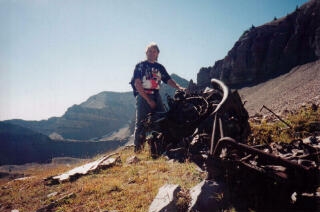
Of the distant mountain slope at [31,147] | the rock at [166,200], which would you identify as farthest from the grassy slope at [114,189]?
the distant mountain slope at [31,147]

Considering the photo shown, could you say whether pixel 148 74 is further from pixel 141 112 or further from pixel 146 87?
pixel 141 112

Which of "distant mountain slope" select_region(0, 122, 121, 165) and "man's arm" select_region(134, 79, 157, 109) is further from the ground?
"man's arm" select_region(134, 79, 157, 109)

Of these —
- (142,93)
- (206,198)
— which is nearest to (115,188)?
(206,198)

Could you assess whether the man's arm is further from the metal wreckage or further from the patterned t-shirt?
the metal wreckage

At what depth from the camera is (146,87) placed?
6.55 meters

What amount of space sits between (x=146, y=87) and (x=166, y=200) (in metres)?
4.31

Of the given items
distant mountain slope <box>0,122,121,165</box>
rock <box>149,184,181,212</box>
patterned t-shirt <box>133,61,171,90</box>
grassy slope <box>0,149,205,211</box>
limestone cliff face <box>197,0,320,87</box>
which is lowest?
distant mountain slope <box>0,122,121,165</box>

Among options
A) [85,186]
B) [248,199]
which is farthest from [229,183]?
[85,186]

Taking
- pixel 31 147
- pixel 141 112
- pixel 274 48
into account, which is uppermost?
pixel 274 48

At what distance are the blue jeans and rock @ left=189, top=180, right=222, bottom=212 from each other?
388 cm

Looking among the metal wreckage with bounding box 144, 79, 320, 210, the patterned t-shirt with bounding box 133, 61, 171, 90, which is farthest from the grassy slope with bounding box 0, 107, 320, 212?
the patterned t-shirt with bounding box 133, 61, 171, 90

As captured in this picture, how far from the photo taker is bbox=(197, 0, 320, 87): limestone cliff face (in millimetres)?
62938

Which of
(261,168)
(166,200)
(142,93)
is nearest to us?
(261,168)

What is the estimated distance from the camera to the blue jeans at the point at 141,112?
20.9ft
